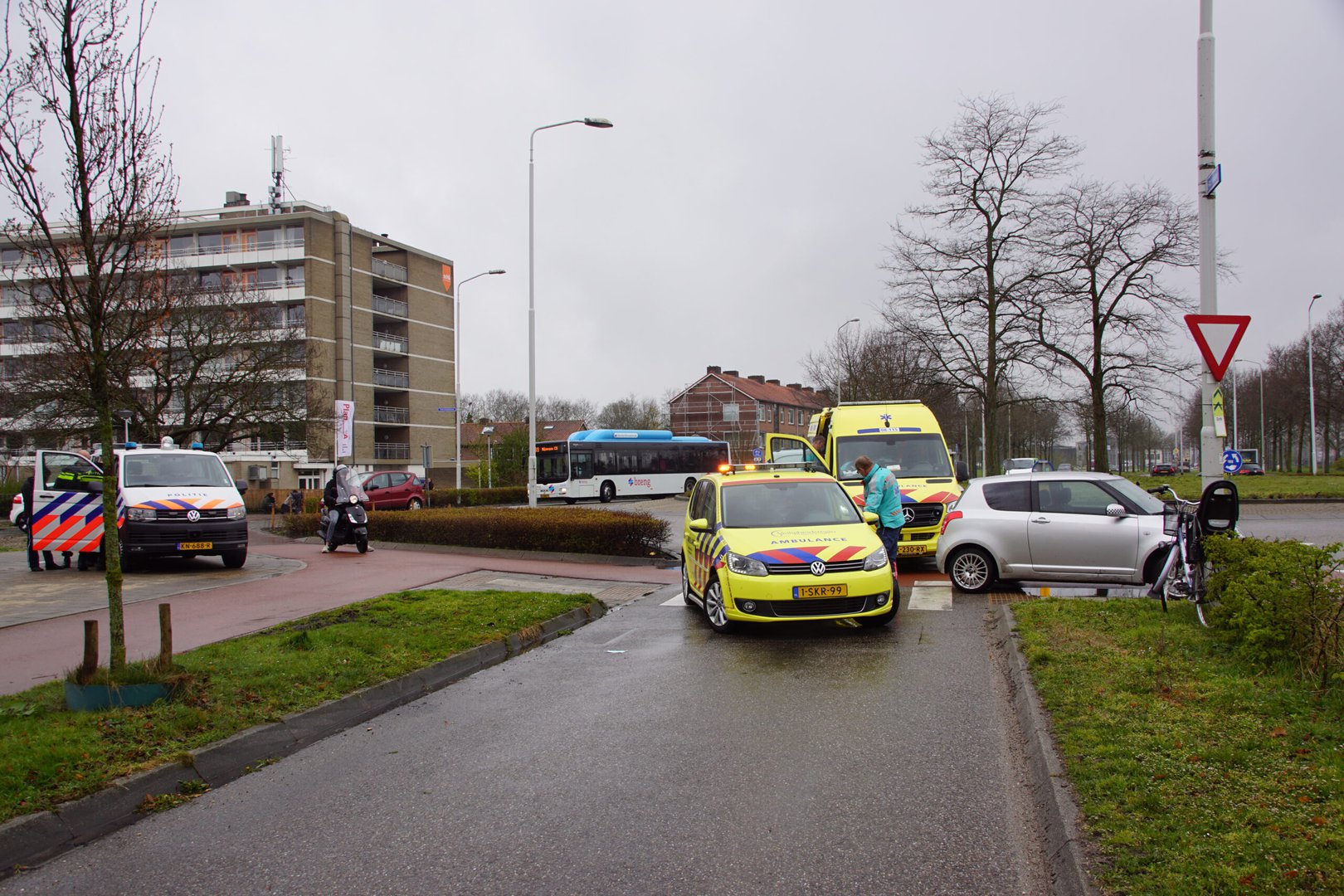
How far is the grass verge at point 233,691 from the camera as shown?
5.00m

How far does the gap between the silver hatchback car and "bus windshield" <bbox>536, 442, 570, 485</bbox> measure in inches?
1282

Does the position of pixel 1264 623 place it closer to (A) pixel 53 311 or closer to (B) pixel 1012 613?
(B) pixel 1012 613

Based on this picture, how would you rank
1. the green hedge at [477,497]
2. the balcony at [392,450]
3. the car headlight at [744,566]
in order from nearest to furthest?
the car headlight at [744,566] < the green hedge at [477,497] < the balcony at [392,450]

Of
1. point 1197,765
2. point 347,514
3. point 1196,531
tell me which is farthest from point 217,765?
point 347,514

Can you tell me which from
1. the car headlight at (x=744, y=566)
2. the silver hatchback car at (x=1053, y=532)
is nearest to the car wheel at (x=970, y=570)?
the silver hatchback car at (x=1053, y=532)

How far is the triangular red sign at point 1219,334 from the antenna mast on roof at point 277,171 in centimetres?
6238

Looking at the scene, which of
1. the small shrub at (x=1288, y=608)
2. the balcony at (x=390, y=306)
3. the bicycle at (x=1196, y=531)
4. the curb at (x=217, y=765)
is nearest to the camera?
the curb at (x=217, y=765)

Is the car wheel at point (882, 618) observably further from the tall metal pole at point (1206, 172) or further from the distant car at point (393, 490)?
the distant car at point (393, 490)

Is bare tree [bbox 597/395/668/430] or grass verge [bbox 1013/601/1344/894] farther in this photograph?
bare tree [bbox 597/395/668/430]

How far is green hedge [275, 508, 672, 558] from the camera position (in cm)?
1753

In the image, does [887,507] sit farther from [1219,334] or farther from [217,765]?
[217,765]

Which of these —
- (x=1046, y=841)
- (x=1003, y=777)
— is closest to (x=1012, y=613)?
(x=1003, y=777)

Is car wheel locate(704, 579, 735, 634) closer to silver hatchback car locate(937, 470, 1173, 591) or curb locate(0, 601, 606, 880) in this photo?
curb locate(0, 601, 606, 880)

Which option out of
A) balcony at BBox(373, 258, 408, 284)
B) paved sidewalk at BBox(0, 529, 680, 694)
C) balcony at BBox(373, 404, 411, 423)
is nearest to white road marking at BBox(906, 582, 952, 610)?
paved sidewalk at BBox(0, 529, 680, 694)
